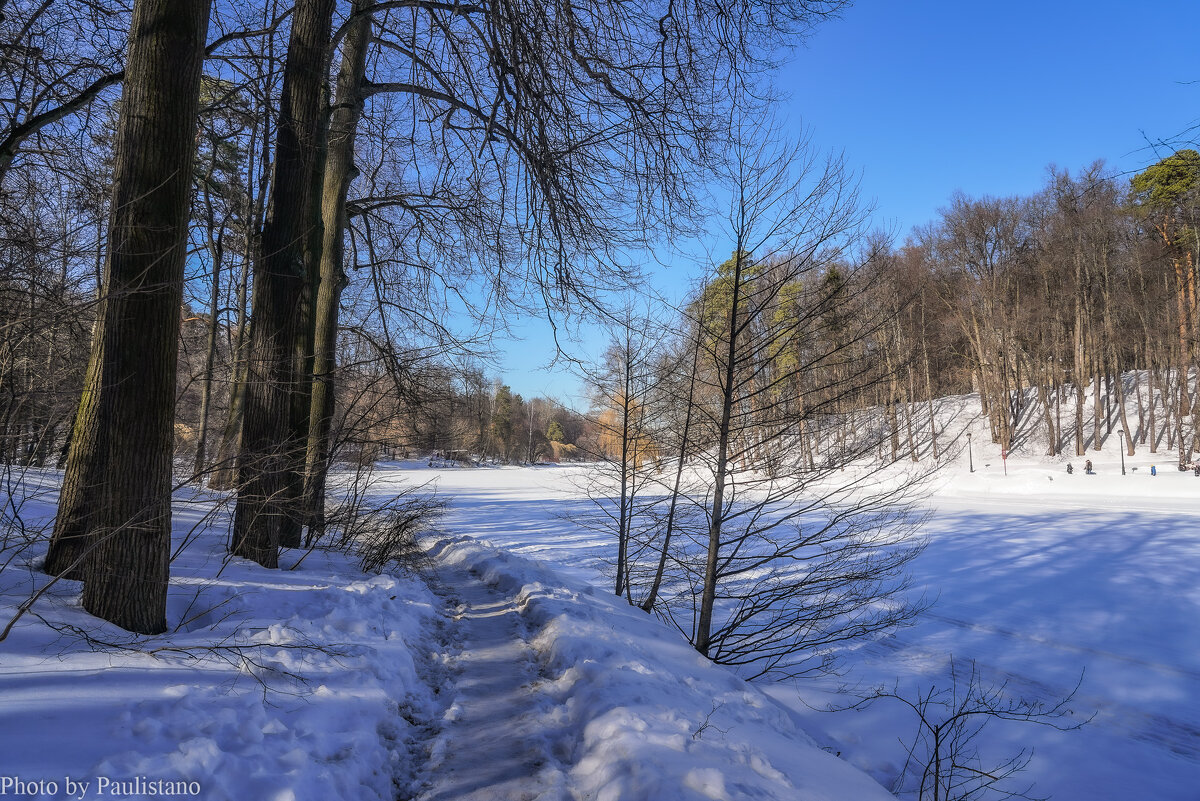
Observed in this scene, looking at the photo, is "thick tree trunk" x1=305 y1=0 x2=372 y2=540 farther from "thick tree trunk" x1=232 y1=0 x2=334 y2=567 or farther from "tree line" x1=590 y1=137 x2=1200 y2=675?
"tree line" x1=590 y1=137 x2=1200 y2=675

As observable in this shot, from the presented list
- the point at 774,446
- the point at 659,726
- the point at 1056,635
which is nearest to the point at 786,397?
the point at 774,446

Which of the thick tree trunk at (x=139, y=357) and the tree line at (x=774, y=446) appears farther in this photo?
the tree line at (x=774, y=446)

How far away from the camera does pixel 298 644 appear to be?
14.4 feet

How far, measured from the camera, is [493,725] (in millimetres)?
4199

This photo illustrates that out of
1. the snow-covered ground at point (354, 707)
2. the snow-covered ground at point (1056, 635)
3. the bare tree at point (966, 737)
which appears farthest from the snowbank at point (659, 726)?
the snow-covered ground at point (1056, 635)

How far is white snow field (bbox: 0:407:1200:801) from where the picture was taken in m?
2.95

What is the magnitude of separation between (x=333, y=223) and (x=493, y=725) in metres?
8.54

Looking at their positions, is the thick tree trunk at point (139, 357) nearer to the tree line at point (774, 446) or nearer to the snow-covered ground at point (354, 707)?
the snow-covered ground at point (354, 707)

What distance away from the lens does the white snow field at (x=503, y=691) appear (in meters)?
2.95

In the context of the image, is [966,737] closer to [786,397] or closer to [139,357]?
[786,397]

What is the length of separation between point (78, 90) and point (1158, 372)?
141 ft

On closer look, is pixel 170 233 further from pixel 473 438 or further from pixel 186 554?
pixel 473 438

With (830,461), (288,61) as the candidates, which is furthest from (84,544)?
(830,461)

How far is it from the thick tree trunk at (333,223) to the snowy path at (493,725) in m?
3.44
